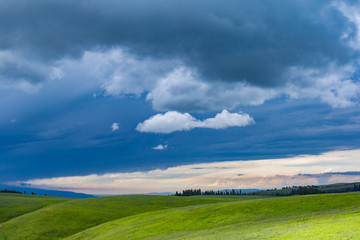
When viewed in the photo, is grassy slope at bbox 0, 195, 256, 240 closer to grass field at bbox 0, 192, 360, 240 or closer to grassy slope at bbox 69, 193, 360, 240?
grass field at bbox 0, 192, 360, 240

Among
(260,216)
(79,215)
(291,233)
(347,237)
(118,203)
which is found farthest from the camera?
(118,203)

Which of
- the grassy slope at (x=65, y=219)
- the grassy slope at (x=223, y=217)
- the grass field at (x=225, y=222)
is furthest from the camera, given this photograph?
the grassy slope at (x=65, y=219)

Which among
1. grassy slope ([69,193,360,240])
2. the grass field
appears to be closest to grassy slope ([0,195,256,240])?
the grass field

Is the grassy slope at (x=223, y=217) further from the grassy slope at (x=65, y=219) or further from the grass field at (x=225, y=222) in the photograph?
the grassy slope at (x=65, y=219)

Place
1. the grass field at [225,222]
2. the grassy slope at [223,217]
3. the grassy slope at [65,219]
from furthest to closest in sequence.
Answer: the grassy slope at [65,219], the grassy slope at [223,217], the grass field at [225,222]

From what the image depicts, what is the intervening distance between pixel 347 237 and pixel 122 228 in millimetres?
50130

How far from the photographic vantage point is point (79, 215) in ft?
317

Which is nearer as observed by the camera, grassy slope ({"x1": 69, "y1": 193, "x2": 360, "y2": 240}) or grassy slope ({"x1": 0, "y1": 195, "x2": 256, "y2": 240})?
grassy slope ({"x1": 69, "y1": 193, "x2": 360, "y2": 240})

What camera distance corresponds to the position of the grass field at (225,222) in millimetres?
33369

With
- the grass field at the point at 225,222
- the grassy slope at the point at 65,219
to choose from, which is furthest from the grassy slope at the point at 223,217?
the grassy slope at the point at 65,219

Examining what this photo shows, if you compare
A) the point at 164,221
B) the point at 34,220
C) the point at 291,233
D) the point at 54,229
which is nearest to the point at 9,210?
the point at 34,220

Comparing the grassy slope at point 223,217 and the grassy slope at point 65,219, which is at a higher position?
the grassy slope at point 223,217

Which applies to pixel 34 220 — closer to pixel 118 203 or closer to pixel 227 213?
pixel 118 203

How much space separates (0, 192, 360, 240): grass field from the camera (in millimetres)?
33369
